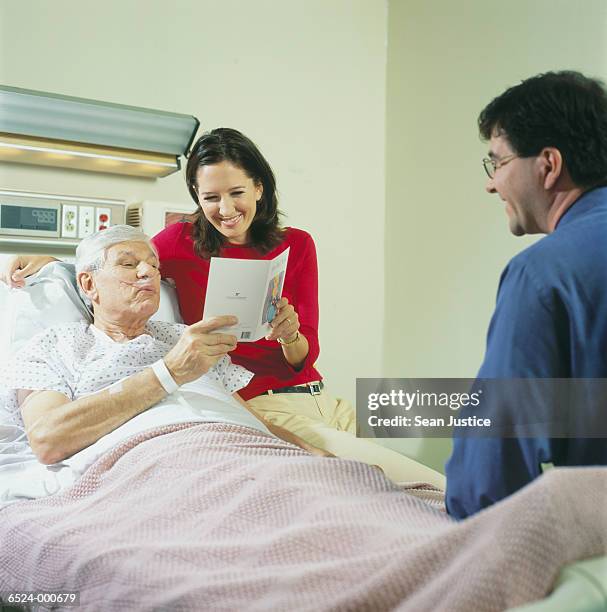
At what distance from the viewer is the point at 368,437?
1.54 meters

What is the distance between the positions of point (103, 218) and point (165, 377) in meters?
0.61

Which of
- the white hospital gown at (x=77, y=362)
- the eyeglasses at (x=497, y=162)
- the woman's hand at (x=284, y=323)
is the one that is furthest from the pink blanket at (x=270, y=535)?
the eyeglasses at (x=497, y=162)

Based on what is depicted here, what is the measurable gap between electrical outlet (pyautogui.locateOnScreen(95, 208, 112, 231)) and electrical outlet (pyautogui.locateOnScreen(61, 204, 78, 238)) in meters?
0.05

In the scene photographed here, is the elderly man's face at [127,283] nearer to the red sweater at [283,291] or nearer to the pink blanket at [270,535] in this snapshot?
the red sweater at [283,291]

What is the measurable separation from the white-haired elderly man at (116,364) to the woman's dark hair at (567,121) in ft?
2.25

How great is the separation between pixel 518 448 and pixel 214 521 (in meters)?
0.40

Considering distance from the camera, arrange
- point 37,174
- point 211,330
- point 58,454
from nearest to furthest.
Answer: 1. point 58,454
2. point 211,330
3. point 37,174

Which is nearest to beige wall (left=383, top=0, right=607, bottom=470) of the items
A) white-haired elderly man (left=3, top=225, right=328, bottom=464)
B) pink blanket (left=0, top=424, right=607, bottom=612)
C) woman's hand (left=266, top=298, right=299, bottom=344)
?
woman's hand (left=266, top=298, right=299, bottom=344)

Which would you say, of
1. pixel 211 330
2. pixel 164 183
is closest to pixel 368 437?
pixel 211 330

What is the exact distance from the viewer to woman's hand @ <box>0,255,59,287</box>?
5.15 feet

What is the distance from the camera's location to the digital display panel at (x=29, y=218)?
1.63m

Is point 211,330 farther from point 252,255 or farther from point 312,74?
point 312,74

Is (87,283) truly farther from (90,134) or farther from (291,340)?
(291,340)

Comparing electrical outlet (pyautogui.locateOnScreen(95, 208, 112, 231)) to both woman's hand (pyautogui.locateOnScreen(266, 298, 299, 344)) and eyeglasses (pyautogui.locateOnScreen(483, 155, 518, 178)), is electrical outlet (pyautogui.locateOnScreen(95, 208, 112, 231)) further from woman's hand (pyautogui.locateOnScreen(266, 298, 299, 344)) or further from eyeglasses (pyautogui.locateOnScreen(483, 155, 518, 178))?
eyeglasses (pyautogui.locateOnScreen(483, 155, 518, 178))
